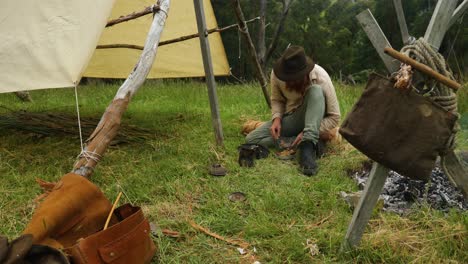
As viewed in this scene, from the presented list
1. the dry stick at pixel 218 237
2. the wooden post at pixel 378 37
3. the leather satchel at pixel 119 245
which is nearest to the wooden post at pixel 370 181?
the wooden post at pixel 378 37

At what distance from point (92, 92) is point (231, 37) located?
378 inches

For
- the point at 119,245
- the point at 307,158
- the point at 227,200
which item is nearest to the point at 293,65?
the point at 307,158

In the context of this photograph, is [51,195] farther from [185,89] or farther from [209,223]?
[185,89]

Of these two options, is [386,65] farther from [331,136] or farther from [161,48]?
[161,48]

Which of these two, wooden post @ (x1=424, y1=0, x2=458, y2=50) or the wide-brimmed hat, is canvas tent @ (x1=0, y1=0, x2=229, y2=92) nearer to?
the wide-brimmed hat

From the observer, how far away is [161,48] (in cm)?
522

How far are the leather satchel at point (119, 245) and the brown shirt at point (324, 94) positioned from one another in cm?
222

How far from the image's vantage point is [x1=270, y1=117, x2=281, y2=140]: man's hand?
3906mm

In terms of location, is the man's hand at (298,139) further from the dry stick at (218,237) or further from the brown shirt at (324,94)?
the dry stick at (218,237)

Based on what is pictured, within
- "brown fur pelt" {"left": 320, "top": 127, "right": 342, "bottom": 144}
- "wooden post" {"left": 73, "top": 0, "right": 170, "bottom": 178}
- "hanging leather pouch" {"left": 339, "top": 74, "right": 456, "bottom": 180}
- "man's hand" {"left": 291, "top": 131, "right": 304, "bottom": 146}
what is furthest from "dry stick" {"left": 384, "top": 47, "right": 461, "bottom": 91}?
"brown fur pelt" {"left": 320, "top": 127, "right": 342, "bottom": 144}

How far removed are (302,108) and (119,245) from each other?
2403 millimetres

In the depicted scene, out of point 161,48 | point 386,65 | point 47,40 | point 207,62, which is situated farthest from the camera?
point 161,48

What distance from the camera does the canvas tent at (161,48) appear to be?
5145mm

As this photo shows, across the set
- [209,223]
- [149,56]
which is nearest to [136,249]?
[209,223]
